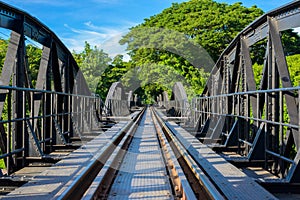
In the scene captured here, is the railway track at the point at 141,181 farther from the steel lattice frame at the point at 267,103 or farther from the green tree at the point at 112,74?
the green tree at the point at 112,74

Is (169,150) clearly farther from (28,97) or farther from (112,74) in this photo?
(112,74)

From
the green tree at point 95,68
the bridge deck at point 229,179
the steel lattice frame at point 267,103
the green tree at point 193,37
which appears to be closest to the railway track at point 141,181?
the bridge deck at point 229,179

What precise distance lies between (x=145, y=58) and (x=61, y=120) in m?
29.8

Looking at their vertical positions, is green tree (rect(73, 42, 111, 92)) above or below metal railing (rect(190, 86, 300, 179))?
above

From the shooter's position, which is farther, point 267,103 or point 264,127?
point 264,127

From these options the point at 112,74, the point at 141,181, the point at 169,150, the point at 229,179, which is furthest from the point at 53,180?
the point at 112,74

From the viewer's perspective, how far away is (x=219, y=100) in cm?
1013

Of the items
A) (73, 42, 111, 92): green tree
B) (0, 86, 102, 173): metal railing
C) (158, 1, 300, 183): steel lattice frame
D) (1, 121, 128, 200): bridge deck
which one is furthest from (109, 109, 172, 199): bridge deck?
(73, 42, 111, 92): green tree

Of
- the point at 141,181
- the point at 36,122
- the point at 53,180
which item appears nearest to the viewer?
the point at 53,180

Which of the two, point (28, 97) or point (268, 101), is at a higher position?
point (28, 97)

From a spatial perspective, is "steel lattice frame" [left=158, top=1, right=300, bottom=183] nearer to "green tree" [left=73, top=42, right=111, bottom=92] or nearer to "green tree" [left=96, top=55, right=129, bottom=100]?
"green tree" [left=73, top=42, right=111, bottom=92]

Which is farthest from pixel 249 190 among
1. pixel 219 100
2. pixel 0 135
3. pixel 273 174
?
pixel 219 100

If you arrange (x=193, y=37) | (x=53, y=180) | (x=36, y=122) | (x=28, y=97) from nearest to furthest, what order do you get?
1. (x=53, y=180)
2. (x=28, y=97)
3. (x=36, y=122)
4. (x=193, y=37)

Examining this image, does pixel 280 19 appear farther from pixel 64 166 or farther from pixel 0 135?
pixel 0 135
